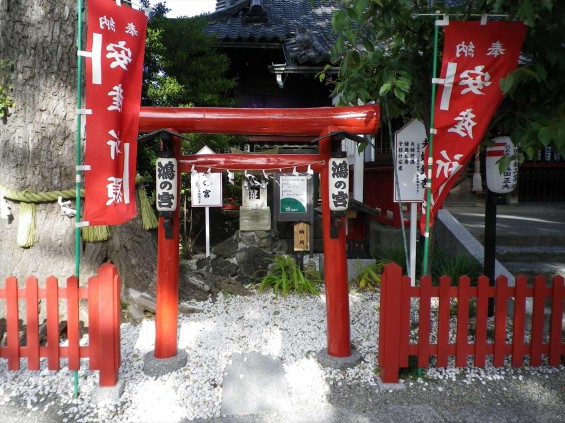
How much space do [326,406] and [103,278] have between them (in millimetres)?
1885

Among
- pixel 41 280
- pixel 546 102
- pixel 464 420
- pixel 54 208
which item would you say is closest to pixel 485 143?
pixel 546 102

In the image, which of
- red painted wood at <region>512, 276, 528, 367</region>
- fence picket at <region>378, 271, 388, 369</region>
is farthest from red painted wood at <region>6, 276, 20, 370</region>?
red painted wood at <region>512, 276, 528, 367</region>

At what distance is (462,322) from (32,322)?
336 centimetres

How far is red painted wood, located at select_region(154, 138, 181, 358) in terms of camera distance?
3.49 metres

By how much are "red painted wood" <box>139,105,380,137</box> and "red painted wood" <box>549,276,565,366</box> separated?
1942mm

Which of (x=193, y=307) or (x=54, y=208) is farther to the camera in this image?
(x=193, y=307)

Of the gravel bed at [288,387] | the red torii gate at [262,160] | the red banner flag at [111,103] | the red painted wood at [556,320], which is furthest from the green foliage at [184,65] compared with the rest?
A: the red painted wood at [556,320]

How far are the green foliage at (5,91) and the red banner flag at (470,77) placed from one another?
387 centimetres

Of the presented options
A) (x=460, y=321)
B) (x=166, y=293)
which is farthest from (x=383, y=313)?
(x=166, y=293)

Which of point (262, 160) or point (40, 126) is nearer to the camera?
point (262, 160)

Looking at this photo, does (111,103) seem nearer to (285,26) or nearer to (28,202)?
(28,202)

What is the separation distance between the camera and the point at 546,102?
10.7 feet

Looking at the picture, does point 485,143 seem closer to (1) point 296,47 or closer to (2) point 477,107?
(2) point 477,107

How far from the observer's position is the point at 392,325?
10.4 ft
